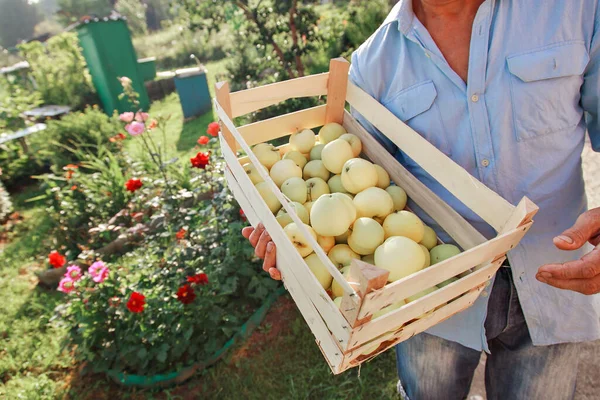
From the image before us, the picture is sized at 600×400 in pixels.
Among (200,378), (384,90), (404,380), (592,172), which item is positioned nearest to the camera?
(384,90)

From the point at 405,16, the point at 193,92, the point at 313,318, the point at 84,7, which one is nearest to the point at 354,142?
the point at 405,16

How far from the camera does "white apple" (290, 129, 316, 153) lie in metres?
1.43

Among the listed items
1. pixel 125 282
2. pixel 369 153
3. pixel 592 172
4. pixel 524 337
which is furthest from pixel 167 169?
pixel 592 172

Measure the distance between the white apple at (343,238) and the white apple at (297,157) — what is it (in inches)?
13.1

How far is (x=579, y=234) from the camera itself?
940 mm

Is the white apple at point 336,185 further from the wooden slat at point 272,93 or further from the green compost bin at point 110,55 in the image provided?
the green compost bin at point 110,55

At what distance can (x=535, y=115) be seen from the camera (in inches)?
41.9

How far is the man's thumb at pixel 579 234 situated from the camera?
3.01 ft

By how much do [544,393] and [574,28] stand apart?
1129 millimetres

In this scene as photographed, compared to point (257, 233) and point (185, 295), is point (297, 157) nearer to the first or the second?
point (257, 233)

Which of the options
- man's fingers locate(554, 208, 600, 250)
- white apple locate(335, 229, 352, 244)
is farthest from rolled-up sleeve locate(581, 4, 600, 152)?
Result: white apple locate(335, 229, 352, 244)

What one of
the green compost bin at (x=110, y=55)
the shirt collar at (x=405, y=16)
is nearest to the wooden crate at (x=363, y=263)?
the shirt collar at (x=405, y=16)

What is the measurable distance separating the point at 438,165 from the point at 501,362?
30.8 inches

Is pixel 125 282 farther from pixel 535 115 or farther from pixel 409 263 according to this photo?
pixel 535 115
